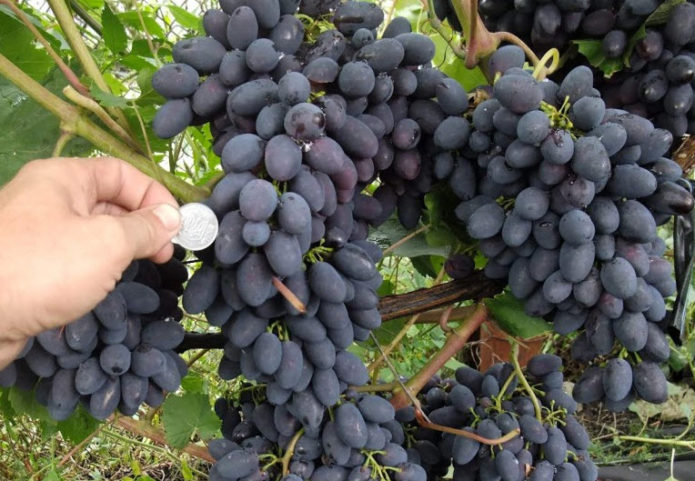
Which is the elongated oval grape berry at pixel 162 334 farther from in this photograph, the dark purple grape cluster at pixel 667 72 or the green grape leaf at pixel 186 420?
the dark purple grape cluster at pixel 667 72

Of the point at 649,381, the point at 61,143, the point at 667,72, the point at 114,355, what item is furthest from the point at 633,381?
Result: the point at 61,143

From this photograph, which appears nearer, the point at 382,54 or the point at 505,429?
the point at 382,54

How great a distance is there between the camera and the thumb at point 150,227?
0.51 metres

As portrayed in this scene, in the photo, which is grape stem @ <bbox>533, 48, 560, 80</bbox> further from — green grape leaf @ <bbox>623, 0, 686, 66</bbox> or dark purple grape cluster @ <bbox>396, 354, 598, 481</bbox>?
dark purple grape cluster @ <bbox>396, 354, 598, 481</bbox>

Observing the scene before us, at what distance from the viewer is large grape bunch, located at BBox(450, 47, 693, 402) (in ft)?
1.89

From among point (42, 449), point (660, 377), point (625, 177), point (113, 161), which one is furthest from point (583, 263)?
point (42, 449)

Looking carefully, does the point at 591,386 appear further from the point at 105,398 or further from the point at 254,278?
the point at 105,398

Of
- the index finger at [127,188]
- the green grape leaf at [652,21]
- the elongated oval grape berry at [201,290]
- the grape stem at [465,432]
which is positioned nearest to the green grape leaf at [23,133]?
the index finger at [127,188]

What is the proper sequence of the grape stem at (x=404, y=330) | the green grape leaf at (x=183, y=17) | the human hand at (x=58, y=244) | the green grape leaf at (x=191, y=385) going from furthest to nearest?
the green grape leaf at (x=191, y=385)
the green grape leaf at (x=183, y=17)
the grape stem at (x=404, y=330)
the human hand at (x=58, y=244)

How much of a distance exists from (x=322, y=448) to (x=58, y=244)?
0.39 metres

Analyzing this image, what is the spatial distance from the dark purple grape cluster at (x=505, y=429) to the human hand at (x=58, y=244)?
1.55 ft

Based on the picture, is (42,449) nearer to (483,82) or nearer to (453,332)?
(453,332)

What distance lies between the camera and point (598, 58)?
2.39 feet

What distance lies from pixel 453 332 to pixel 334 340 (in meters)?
0.30
